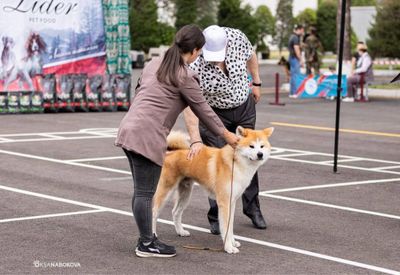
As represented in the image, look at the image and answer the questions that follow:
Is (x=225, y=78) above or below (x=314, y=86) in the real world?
above

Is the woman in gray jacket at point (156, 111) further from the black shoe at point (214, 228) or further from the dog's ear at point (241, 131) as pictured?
the black shoe at point (214, 228)

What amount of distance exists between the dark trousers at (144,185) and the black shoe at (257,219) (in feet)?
5.44

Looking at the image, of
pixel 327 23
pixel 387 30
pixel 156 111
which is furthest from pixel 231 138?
pixel 327 23

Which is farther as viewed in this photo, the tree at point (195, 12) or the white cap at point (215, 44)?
the tree at point (195, 12)

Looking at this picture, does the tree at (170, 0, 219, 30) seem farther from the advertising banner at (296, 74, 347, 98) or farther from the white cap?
the white cap

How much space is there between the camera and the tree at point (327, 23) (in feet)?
208

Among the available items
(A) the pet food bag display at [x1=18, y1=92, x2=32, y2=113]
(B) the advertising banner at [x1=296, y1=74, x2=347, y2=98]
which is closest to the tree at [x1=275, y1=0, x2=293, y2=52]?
(B) the advertising banner at [x1=296, y1=74, x2=347, y2=98]

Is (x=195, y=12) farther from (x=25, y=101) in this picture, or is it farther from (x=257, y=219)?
(x=257, y=219)

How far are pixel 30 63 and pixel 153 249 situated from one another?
51.2 feet

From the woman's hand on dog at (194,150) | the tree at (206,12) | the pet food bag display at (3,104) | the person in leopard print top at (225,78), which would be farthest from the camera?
the tree at (206,12)

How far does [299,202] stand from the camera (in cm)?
1027

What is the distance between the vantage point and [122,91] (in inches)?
893

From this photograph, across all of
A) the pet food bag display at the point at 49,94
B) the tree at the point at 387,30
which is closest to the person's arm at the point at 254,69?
the pet food bag display at the point at 49,94

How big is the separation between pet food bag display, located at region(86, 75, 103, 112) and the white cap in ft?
46.9
